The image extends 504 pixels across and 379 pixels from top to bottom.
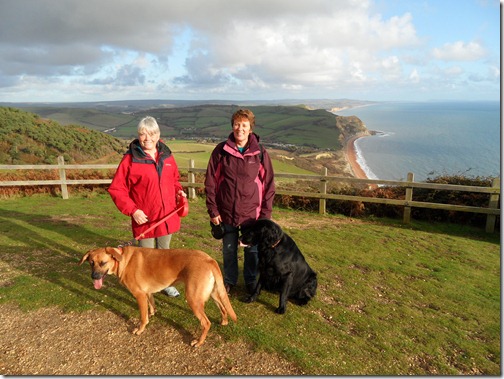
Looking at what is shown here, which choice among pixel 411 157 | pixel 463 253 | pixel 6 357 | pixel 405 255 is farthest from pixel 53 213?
pixel 411 157

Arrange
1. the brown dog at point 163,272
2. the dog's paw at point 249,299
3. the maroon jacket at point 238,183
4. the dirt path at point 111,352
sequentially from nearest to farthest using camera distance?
the dirt path at point 111,352 < the brown dog at point 163,272 < the maroon jacket at point 238,183 < the dog's paw at point 249,299

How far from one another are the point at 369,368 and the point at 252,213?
2.05 meters

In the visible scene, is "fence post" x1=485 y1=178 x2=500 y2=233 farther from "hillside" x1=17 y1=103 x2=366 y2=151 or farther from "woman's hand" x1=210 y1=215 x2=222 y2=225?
"hillside" x1=17 y1=103 x2=366 y2=151

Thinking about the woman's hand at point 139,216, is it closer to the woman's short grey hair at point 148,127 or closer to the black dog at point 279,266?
the woman's short grey hair at point 148,127

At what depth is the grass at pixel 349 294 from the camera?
328 centimetres

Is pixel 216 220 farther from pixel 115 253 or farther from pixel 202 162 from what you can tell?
pixel 202 162

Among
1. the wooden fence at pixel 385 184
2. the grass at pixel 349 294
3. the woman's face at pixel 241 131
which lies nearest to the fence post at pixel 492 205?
the wooden fence at pixel 385 184

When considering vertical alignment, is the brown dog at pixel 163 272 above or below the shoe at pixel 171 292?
above

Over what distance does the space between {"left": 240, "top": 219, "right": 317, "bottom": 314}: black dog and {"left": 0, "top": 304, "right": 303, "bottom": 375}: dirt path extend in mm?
856

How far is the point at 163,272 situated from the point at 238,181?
133cm

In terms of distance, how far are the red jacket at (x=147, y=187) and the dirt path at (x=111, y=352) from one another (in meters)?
1.18

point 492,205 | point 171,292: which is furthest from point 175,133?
point 171,292

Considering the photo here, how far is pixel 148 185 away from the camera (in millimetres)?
3654

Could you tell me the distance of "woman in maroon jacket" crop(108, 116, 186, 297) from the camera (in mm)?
3535
